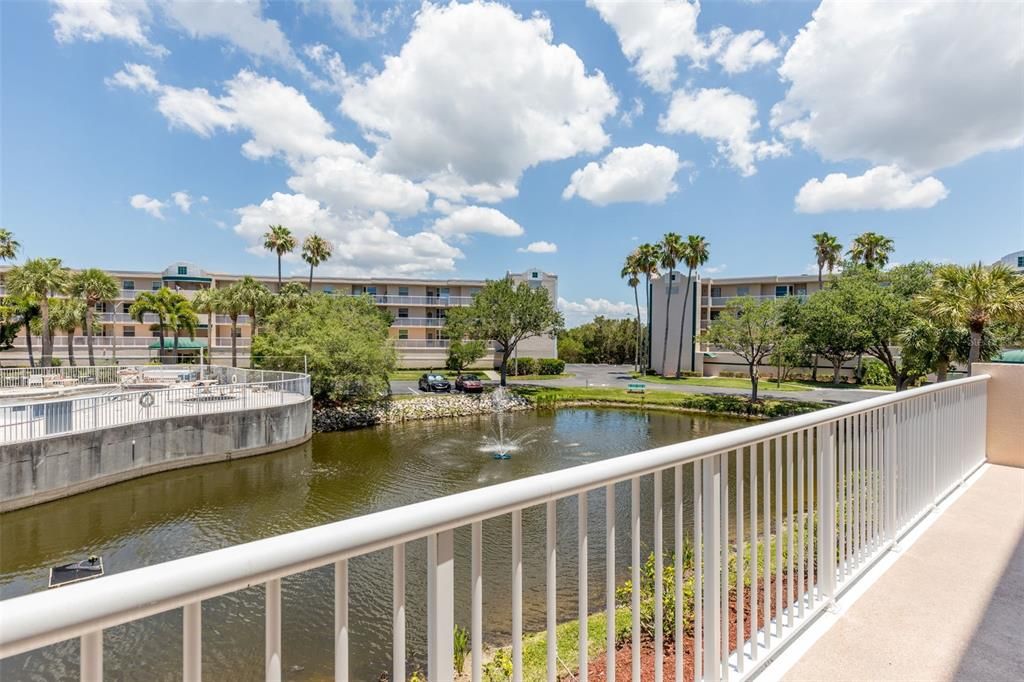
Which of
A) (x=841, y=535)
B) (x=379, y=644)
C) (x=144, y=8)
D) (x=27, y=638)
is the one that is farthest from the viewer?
(x=144, y=8)

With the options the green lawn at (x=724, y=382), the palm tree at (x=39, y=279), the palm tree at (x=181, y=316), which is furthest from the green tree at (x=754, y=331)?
the palm tree at (x=39, y=279)

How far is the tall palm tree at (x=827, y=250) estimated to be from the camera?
39125 millimetres

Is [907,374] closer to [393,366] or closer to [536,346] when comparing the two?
[393,366]

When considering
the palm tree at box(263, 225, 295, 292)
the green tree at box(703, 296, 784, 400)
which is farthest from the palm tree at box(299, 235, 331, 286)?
the green tree at box(703, 296, 784, 400)

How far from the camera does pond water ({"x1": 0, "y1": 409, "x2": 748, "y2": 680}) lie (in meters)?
6.28

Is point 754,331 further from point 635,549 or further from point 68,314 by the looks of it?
point 68,314

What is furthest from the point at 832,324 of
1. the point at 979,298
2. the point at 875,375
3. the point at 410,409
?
the point at 410,409

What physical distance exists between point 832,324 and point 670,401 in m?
8.67

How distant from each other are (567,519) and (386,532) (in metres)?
9.68

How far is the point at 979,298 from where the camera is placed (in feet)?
35.8

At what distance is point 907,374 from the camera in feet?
71.7

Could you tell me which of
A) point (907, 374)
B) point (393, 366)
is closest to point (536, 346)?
point (393, 366)

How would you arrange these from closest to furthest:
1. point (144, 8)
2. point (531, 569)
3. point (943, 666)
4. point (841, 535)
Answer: point (943, 666) → point (841, 535) → point (531, 569) → point (144, 8)

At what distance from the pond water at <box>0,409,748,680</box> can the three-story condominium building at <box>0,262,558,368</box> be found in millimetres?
22370
